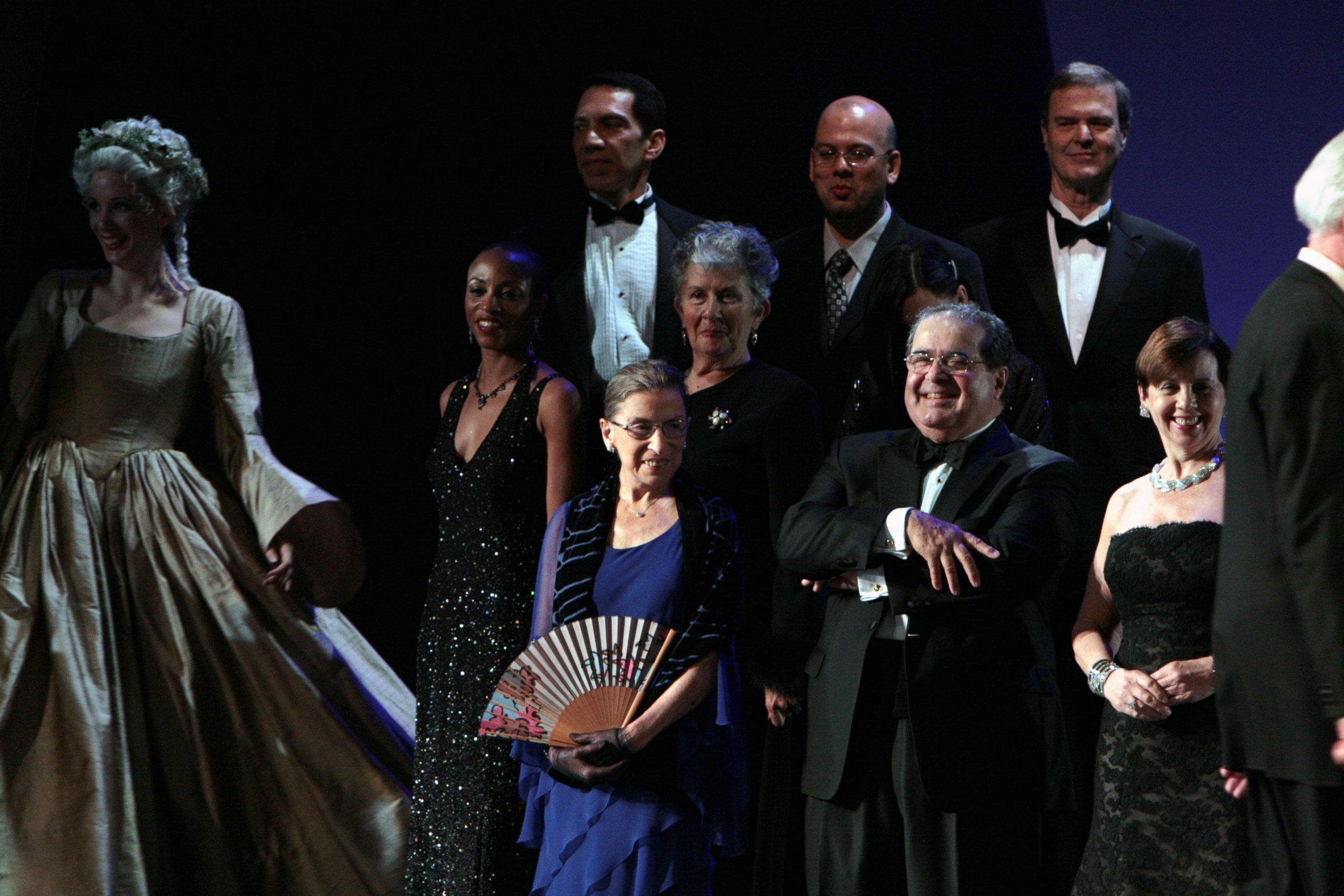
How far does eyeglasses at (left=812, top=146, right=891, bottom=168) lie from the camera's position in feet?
13.9

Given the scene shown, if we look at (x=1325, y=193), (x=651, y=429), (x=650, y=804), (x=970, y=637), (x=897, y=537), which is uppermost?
(x=1325, y=193)

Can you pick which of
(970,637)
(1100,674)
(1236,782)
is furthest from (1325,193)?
(1100,674)

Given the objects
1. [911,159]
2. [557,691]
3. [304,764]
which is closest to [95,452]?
[304,764]

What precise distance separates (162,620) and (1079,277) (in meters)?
2.96

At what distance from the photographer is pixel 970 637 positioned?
2.91 m

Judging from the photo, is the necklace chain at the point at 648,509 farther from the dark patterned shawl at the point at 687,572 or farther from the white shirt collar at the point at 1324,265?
the white shirt collar at the point at 1324,265

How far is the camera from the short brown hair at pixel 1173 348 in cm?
317

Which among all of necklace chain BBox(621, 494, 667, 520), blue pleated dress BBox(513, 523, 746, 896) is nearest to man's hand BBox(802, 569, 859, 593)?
blue pleated dress BBox(513, 523, 746, 896)

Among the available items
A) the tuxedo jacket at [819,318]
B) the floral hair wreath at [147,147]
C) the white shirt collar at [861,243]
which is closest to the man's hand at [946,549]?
Answer: the tuxedo jacket at [819,318]

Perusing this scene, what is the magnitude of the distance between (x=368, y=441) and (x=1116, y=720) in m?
2.66

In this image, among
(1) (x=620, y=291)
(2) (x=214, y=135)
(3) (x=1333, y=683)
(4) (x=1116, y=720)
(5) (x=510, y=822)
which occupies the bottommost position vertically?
(5) (x=510, y=822)

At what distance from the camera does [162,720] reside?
3.85 metres

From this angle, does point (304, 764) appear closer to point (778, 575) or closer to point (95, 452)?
point (95, 452)

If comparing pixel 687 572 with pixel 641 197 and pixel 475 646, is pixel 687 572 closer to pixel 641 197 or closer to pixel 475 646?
pixel 475 646
